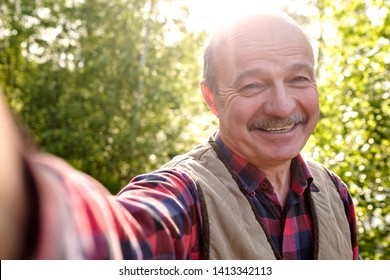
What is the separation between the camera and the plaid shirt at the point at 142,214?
28 centimetres

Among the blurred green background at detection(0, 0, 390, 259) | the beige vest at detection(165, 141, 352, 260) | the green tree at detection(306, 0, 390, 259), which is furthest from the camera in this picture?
the blurred green background at detection(0, 0, 390, 259)

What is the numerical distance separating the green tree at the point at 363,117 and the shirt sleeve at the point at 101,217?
1.54 meters

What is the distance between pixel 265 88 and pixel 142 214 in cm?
48

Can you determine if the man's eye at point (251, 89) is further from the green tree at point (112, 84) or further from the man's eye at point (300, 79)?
the green tree at point (112, 84)

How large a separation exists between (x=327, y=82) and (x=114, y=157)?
15.2 feet

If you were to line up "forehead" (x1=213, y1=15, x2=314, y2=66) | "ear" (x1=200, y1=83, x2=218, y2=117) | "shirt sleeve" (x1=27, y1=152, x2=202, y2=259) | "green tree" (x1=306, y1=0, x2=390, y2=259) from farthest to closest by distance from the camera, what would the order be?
1. "green tree" (x1=306, y1=0, x2=390, y2=259)
2. "ear" (x1=200, y1=83, x2=218, y2=117)
3. "forehead" (x1=213, y1=15, x2=314, y2=66)
4. "shirt sleeve" (x1=27, y1=152, x2=202, y2=259)

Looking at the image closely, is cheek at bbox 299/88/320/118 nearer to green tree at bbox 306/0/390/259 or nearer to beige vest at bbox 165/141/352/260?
beige vest at bbox 165/141/352/260

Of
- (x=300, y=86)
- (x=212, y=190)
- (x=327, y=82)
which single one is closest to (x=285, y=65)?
(x=300, y=86)

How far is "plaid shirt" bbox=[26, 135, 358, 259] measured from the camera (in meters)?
0.28

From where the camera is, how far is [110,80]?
675 cm

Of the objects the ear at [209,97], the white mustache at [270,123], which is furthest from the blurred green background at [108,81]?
the white mustache at [270,123]

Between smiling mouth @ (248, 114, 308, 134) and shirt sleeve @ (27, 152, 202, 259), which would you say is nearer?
shirt sleeve @ (27, 152, 202, 259)

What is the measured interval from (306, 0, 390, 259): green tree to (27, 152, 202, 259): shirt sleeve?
1.54 meters

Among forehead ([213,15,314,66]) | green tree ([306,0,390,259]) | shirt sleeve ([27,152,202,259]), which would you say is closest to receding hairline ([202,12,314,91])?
forehead ([213,15,314,66])
